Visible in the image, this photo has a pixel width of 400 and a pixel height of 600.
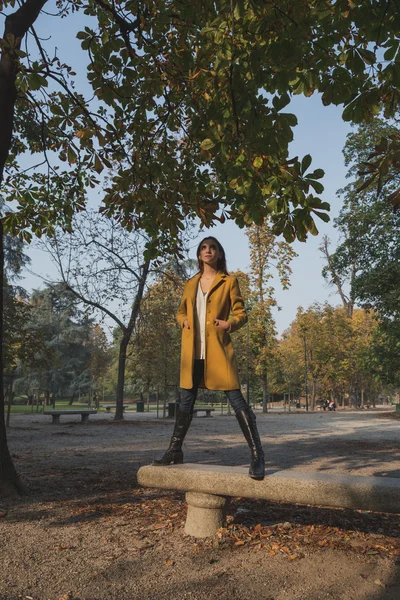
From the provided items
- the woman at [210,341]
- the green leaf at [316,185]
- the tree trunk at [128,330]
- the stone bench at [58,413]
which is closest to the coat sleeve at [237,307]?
the woman at [210,341]

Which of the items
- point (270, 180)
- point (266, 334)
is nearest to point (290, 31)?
point (270, 180)

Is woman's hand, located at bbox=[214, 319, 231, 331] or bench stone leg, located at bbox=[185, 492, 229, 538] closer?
bench stone leg, located at bbox=[185, 492, 229, 538]

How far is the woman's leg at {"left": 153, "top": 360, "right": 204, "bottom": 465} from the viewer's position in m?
4.35

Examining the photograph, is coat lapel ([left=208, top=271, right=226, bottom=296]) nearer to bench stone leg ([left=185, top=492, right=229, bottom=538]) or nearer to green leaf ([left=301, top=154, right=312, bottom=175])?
green leaf ([left=301, top=154, right=312, bottom=175])

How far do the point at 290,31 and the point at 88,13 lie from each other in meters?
4.50

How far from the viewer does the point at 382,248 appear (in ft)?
74.7

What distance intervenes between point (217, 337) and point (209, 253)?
2.67 ft

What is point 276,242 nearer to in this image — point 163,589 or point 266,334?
point 266,334

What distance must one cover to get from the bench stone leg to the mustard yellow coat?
34.8 inches

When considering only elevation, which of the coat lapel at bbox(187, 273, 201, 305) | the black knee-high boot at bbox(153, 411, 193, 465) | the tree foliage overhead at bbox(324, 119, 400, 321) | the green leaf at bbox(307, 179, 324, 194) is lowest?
the black knee-high boot at bbox(153, 411, 193, 465)

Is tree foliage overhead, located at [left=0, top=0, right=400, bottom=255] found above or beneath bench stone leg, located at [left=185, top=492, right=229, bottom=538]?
above

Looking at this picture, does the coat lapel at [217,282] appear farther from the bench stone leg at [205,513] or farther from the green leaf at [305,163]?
the bench stone leg at [205,513]

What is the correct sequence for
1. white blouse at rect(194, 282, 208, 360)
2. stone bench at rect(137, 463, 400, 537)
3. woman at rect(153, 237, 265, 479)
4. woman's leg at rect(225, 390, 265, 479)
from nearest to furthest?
stone bench at rect(137, 463, 400, 537) → woman's leg at rect(225, 390, 265, 479) → woman at rect(153, 237, 265, 479) → white blouse at rect(194, 282, 208, 360)

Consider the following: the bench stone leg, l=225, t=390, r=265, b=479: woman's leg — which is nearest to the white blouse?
l=225, t=390, r=265, b=479: woman's leg
